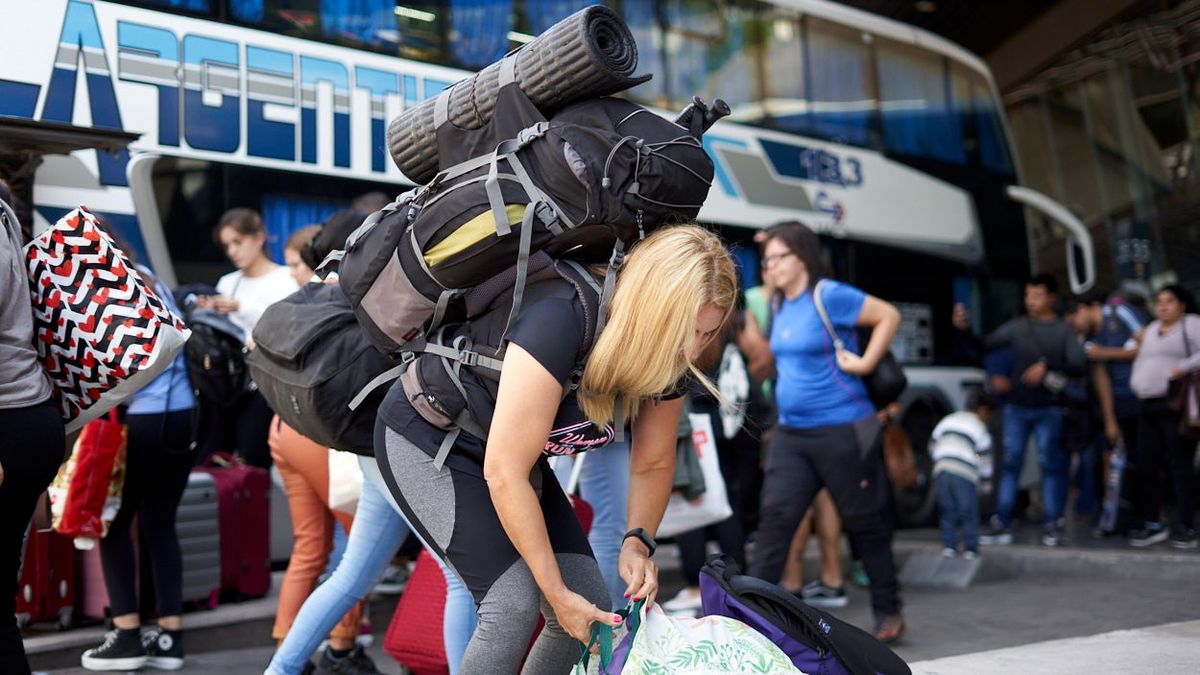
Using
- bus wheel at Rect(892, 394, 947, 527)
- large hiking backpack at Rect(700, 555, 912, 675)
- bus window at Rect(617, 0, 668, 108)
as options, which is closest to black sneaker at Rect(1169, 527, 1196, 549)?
bus wheel at Rect(892, 394, 947, 527)

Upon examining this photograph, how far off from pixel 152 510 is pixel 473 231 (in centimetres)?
305

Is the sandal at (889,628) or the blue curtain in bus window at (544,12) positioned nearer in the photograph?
the sandal at (889,628)

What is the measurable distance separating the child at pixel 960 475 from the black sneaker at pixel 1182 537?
4.86 ft

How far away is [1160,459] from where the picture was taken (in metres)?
9.20

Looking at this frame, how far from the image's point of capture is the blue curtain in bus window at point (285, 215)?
677 cm

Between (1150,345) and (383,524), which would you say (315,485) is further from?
(1150,345)

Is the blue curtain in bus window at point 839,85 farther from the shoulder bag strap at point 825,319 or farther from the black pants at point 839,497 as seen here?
the black pants at point 839,497

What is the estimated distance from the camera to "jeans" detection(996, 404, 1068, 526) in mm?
9336

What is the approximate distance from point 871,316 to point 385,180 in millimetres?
3064

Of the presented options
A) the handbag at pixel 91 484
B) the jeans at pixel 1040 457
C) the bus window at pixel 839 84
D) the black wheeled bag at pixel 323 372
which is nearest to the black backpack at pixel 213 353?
the handbag at pixel 91 484

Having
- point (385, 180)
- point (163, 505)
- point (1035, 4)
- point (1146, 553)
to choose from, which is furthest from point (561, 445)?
point (1035, 4)

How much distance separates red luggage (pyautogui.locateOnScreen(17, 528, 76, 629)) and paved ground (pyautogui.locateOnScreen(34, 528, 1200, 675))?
0.17 m

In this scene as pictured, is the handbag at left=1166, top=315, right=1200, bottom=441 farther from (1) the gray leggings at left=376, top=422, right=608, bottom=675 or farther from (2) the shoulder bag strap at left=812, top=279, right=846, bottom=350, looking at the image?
(1) the gray leggings at left=376, top=422, right=608, bottom=675

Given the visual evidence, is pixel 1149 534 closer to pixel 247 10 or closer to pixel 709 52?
pixel 709 52
